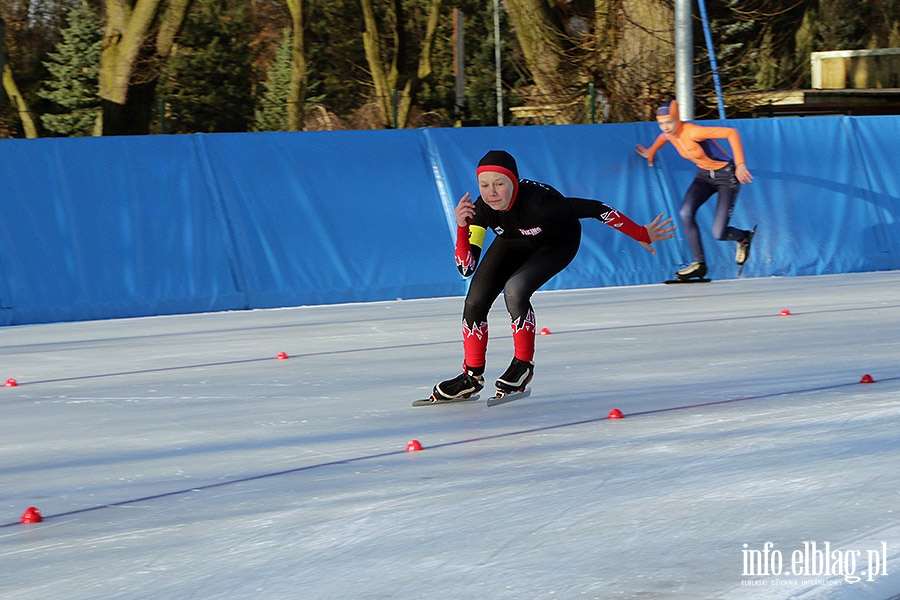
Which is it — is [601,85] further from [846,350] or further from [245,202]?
[846,350]

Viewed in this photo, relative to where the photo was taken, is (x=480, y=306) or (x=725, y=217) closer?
(x=480, y=306)

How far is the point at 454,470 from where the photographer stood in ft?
18.5

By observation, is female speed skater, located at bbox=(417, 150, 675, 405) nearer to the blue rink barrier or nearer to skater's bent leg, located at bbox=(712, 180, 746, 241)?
the blue rink barrier

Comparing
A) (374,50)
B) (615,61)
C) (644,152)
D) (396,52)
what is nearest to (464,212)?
(644,152)

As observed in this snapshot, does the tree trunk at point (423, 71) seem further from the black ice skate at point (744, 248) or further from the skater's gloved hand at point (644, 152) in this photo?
the black ice skate at point (744, 248)

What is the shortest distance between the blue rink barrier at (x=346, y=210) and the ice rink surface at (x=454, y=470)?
7.84ft

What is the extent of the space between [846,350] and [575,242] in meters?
2.54

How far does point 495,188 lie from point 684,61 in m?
10.7

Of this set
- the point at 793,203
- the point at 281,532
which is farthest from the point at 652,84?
the point at 281,532

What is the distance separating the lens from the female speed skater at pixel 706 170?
50.5ft

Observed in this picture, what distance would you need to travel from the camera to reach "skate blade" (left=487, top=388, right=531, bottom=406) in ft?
23.9

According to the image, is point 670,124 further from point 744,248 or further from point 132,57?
point 132,57

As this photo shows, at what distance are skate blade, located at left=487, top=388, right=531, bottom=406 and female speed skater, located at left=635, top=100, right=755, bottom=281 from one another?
327 inches

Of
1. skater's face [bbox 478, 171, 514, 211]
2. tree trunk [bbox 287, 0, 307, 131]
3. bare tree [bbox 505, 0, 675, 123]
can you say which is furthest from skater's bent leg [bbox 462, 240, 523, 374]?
tree trunk [bbox 287, 0, 307, 131]
